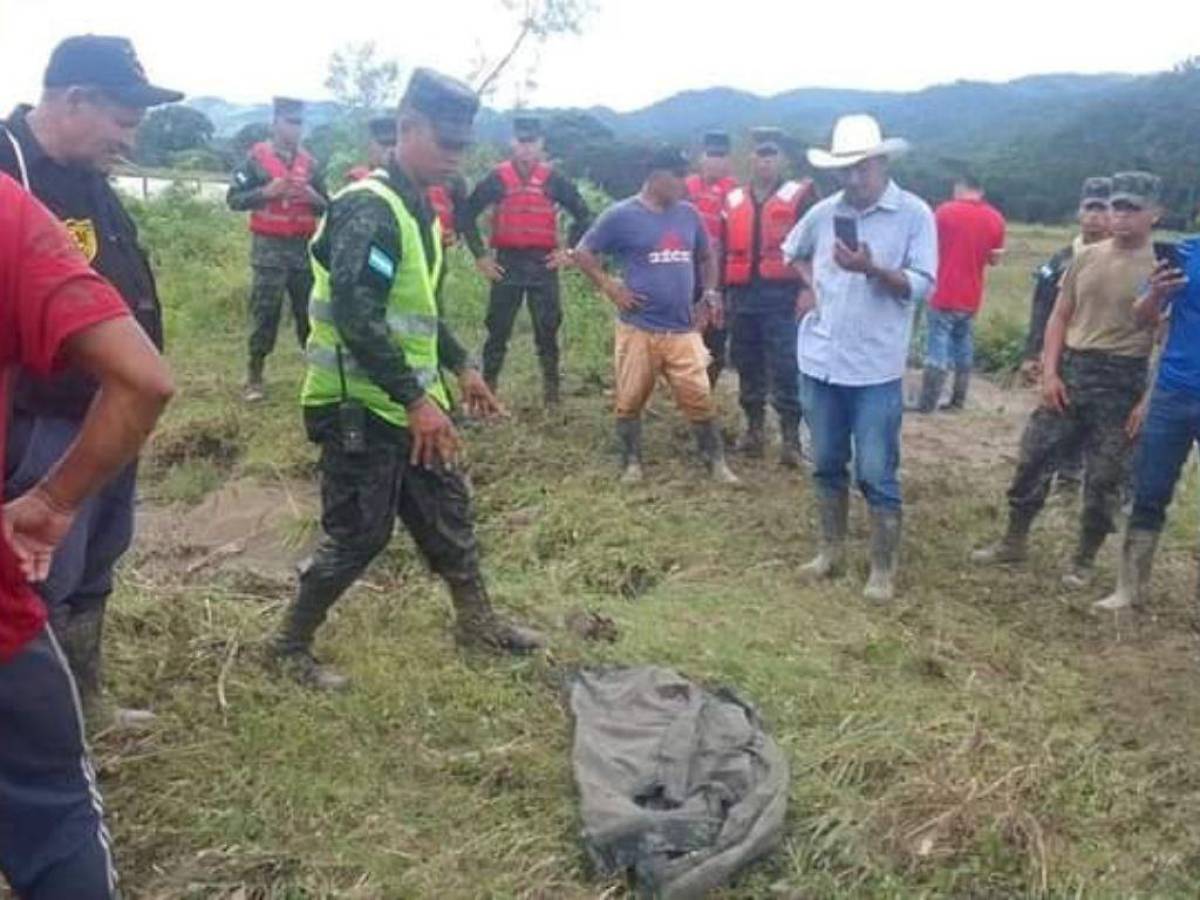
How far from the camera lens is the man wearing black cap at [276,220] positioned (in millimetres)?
7934

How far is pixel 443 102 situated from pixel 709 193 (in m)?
5.14

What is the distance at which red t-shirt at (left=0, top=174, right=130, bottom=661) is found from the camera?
6.04 ft

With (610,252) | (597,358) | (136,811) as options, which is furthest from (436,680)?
(597,358)

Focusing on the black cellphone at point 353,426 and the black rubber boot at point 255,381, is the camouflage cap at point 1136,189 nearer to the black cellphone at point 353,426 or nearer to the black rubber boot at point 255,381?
the black cellphone at point 353,426

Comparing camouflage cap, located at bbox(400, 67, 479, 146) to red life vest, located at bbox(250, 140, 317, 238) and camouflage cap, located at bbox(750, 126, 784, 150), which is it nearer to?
camouflage cap, located at bbox(750, 126, 784, 150)

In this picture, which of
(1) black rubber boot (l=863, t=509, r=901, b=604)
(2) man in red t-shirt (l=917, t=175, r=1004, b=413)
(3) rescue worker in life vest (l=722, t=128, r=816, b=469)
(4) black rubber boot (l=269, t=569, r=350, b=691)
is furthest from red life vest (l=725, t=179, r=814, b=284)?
(4) black rubber boot (l=269, t=569, r=350, b=691)

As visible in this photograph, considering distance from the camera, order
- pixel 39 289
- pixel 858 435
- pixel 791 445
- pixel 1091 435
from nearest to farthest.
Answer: pixel 39 289 < pixel 858 435 < pixel 1091 435 < pixel 791 445

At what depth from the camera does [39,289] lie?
185cm

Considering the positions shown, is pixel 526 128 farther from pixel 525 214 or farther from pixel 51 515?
pixel 51 515

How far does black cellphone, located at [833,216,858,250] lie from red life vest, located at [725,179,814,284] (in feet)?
7.30

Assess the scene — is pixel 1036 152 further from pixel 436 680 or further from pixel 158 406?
pixel 158 406

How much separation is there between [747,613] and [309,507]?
233cm

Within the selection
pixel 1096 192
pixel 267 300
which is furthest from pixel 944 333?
pixel 267 300

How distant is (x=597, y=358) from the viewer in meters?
9.54
